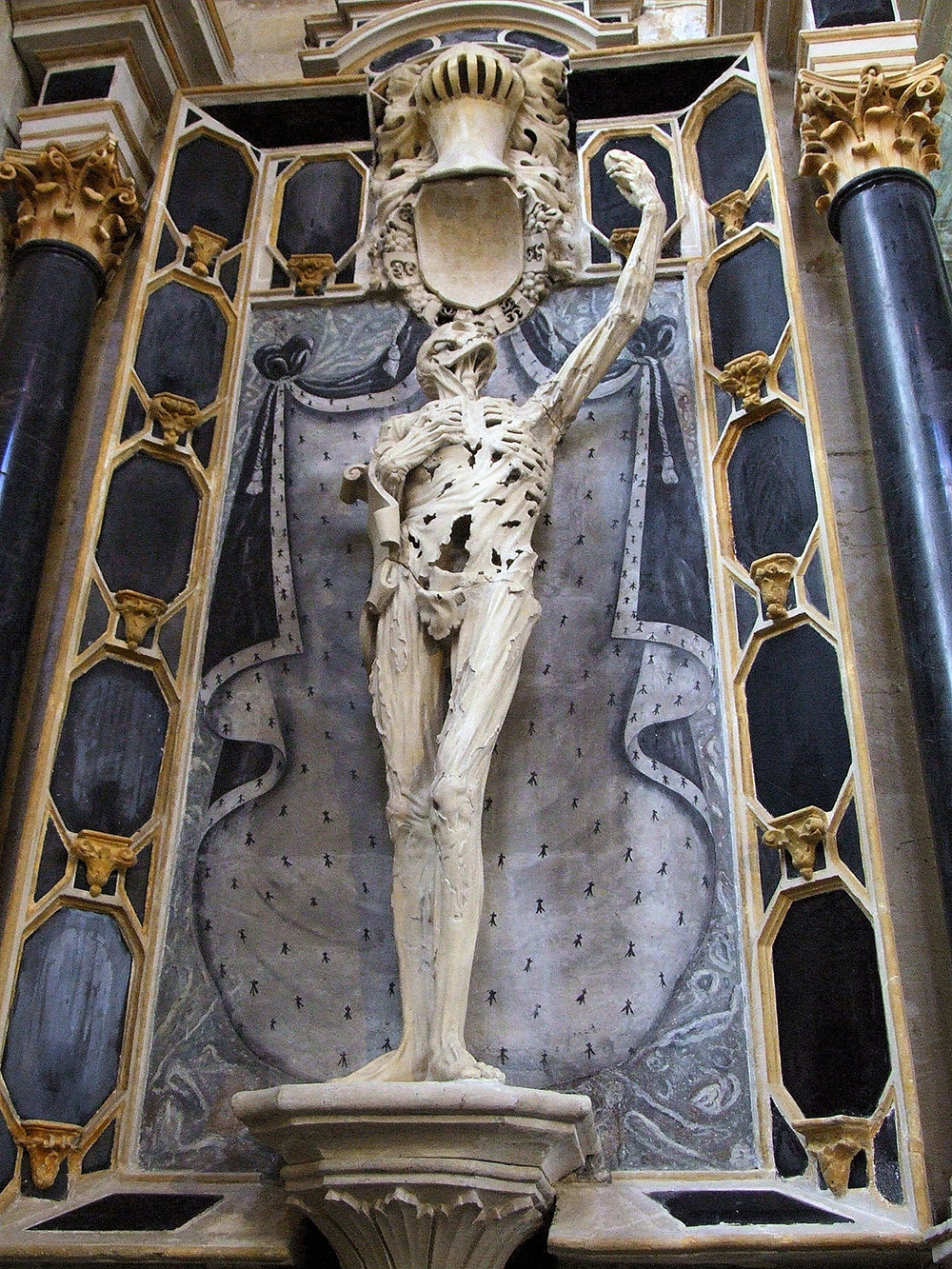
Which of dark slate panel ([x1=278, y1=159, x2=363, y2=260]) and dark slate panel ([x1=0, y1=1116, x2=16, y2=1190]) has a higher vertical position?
dark slate panel ([x1=278, y1=159, x2=363, y2=260])

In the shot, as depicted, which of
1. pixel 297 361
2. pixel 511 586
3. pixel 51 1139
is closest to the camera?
pixel 51 1139

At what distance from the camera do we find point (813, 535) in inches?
161

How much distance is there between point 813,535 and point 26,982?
2666 mm

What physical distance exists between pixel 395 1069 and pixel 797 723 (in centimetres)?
153

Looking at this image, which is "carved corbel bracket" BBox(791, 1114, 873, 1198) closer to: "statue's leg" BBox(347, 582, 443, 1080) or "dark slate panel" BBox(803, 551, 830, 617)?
"statue's leg" BBox(347, 582, 443, 1080)

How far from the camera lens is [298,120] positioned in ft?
18.4

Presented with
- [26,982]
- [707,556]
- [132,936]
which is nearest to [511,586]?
[707,556]

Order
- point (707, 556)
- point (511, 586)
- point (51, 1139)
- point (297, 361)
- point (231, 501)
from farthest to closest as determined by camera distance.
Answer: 1. point (297, 361)
2. point (231, 501)
3. point (707, 556)
4. point (511, 586)
5. point (51, 1139)

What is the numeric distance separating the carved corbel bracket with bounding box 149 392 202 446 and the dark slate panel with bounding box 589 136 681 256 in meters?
1.80

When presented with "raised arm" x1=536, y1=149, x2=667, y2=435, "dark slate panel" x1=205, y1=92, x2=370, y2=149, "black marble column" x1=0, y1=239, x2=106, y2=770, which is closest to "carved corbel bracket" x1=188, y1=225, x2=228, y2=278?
"black marble column" x1=0, y1=239, x2=106, y2=770

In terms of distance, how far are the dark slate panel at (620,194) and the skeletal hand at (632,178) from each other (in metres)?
0.58

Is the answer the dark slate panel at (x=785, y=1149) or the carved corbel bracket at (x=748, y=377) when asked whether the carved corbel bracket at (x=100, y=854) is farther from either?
the carved corbel bracket at (x=748, y=377)

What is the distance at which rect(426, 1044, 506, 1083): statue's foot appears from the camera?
10.5 ft

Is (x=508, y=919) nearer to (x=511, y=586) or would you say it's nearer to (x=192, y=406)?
(x=511, y=586)
